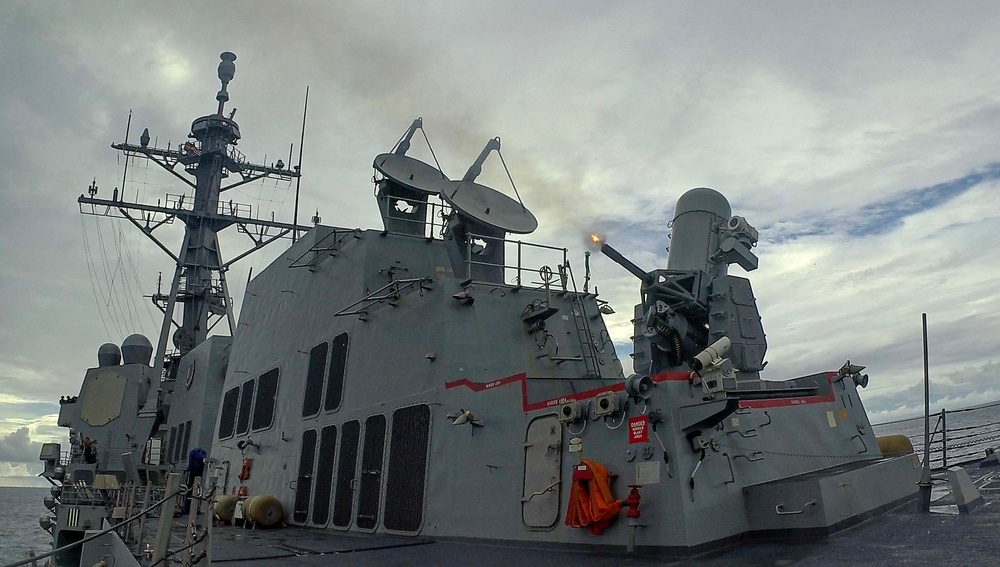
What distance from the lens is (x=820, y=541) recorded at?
597cm

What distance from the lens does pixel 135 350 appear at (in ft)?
92.3

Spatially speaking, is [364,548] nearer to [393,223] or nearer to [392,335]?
[392,335]

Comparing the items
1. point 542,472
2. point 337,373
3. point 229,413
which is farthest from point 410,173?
point 542,472

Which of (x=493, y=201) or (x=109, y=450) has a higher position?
(x=493, y=201)

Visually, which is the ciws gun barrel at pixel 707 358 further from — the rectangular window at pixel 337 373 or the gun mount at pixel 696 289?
the rectangular window at pixel 337 373

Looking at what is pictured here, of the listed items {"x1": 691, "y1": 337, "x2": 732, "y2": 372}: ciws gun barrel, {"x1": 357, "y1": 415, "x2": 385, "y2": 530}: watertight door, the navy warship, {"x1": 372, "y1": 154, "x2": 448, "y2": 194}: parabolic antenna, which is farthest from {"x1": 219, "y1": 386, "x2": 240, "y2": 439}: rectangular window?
{"x1": 691, "y1": 337, "x2": 732, "y2": 372}: ciws gun barrel

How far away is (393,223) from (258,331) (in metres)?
4.15

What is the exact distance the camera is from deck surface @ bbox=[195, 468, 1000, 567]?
5105 mm

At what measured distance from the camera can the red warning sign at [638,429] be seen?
6484mm

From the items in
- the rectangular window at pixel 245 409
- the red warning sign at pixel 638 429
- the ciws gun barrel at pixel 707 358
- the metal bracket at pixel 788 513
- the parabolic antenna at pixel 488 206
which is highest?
the parabolic antenna at pixel 488 206

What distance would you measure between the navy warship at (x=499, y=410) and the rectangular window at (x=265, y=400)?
6 centimetres

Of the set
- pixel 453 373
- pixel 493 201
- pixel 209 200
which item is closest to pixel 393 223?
pixel 493 201

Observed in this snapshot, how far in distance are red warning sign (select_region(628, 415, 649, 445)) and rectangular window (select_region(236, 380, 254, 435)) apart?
9.37 m

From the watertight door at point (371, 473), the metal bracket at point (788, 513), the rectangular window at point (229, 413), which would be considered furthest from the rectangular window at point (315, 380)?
the metal bracket at point (788, 513)
